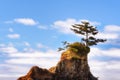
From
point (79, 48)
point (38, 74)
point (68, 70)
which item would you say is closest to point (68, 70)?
point (68, 70)

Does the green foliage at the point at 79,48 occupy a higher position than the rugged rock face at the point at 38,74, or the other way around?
the green foliage at the point at 79,48

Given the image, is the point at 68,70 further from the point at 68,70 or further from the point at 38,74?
the point at 38,74

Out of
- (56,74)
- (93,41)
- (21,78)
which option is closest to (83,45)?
(93,41)

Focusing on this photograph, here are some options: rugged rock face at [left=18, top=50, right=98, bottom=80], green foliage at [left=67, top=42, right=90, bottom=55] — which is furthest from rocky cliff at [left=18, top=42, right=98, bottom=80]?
green foliage at [left=67, top=42, right=90, bottom=55]

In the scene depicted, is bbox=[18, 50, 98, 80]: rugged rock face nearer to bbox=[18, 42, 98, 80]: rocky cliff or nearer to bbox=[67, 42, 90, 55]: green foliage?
bbox=[18, 42, 98, 80]: rocky cliff

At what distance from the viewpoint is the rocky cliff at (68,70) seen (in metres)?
112

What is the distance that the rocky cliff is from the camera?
112 metres

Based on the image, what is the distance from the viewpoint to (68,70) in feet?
380

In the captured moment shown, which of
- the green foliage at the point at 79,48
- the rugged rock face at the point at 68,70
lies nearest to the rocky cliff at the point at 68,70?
the rugged rock face at the point at 68,70

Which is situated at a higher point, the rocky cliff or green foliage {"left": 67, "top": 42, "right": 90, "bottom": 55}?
green foliage {"left": 67, "top": 42, "right": 90, "bottom": 55}

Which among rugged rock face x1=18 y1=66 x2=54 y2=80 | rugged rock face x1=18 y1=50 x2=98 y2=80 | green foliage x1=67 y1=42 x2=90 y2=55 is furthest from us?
green foliage x1=67 y1=42 x2=90 y2=55

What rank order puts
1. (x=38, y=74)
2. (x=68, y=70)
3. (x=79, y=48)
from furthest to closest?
(x=79, y=48) → (x=68, y=70) → (x=38, y=74)

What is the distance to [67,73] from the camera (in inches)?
4542

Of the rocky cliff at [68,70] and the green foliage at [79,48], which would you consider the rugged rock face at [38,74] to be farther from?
the green foliage at [79,48]
